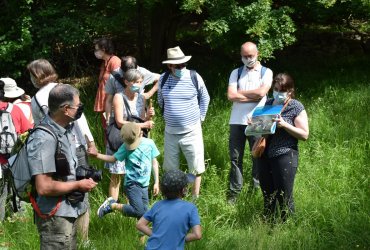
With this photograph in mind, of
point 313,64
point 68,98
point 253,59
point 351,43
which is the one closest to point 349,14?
point 313,64

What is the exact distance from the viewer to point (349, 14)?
400 inches

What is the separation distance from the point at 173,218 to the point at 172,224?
4 centimetres

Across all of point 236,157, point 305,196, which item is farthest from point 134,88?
point 305,196

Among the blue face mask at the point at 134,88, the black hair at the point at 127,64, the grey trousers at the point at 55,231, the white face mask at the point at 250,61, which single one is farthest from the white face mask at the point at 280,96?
the grey trousers at the point at 55,231

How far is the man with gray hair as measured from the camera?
12.5 ft

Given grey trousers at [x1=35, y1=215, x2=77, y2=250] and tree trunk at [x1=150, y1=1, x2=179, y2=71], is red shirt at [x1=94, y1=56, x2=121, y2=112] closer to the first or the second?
grey trousers at [x1=35, y1=215, x2=77, y2=250]

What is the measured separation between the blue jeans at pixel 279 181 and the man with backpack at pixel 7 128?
2529 mm

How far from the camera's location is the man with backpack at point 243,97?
645cm

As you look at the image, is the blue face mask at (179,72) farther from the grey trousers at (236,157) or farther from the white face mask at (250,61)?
the grey trousers at (236,157)

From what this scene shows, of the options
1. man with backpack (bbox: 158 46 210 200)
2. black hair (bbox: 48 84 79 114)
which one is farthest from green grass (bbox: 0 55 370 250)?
black hair (bbox: 48 84 79 114)

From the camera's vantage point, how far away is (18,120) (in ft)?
20.6

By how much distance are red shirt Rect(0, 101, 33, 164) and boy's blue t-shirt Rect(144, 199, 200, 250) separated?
8.99 feet

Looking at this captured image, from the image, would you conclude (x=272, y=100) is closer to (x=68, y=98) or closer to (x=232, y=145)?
(x=232, y=145)

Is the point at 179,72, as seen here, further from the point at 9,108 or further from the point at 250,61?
the point at 9,108
